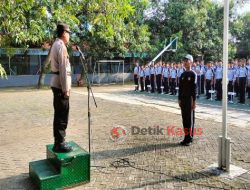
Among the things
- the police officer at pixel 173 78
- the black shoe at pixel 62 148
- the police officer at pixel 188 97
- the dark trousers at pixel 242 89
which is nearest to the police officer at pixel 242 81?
the dark trousers at pixel 242 89

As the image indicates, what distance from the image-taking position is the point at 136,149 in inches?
248

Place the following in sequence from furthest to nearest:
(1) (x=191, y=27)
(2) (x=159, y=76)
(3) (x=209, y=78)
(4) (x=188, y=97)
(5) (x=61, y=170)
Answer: (1) (x=191, y=27)
(2) (x=159, y=76)
(3) (x=209, y=78)
(4) (x=188, y=97)
(5) (x=61, y=170)

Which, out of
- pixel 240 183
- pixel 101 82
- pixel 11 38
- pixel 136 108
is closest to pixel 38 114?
pixel 136 108

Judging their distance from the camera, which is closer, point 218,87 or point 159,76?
point 218,87

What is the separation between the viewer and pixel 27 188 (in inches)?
174

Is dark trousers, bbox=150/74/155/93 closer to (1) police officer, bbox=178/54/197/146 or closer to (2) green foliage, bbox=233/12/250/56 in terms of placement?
(1) police officer, bbox=178/54/197/146

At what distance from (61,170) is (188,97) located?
11.2 feet

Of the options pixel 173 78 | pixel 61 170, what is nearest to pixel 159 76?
pixel 173 78

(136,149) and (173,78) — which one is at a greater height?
(173,78)

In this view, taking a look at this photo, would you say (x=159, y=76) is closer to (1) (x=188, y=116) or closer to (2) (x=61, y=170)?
(1) (x=188, y=116)

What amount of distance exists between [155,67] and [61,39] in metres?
14.9

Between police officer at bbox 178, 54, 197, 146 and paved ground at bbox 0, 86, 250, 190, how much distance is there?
0.32 meters

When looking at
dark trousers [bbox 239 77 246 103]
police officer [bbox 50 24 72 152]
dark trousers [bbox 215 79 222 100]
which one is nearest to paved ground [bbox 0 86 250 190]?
police officer [bbox 50 24 72 152]

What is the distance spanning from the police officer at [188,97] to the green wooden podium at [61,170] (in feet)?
9.38
